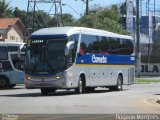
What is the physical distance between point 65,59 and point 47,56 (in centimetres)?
99

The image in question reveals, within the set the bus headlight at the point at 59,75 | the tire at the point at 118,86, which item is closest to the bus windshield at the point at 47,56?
the bus headlight at the point at 59,75

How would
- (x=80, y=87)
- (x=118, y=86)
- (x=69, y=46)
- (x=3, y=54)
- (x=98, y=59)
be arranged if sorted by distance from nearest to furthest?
(x=69, y=46) → (x=80, y=87) → (x=98, y=59) → (x=118, y=86) → (x=3, y=54)

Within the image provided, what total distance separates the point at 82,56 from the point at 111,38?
4708mm

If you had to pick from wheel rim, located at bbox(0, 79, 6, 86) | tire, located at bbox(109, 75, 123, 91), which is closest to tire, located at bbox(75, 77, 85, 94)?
tire, located at bbox(109, 75, 123, 91)

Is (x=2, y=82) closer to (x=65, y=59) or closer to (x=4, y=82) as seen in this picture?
(x=4, y=82)

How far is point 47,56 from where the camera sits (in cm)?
2961

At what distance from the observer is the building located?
284ft

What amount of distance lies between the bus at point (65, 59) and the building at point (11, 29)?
5258 centimetres

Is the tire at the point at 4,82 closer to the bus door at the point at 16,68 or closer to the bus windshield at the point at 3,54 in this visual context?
the bus door at the point at 16,68

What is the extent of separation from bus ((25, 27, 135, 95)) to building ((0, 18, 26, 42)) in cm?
5258

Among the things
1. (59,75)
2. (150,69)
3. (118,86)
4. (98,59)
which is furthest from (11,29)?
(59,75)

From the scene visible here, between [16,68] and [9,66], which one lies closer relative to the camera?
[9,66]

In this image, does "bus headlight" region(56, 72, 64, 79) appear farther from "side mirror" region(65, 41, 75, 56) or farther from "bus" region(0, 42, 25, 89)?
"bus" region(0, 42, 25, 89)

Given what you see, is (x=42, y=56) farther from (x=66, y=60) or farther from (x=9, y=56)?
(x=9, y=56)
